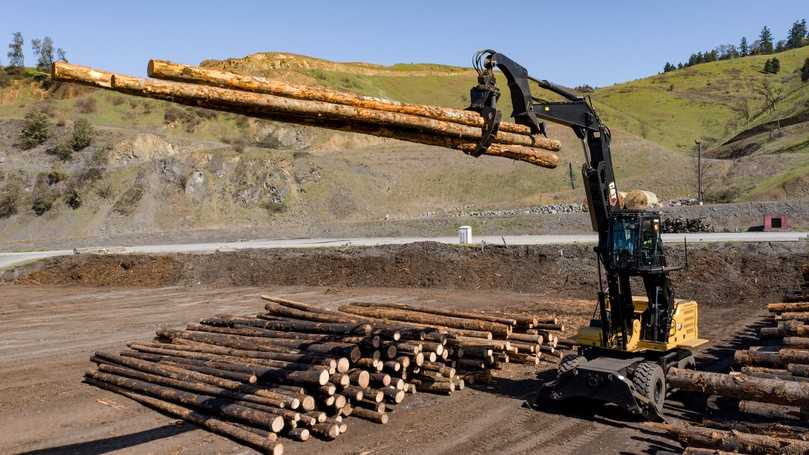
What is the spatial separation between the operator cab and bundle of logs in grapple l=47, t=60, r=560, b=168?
2.10 metres

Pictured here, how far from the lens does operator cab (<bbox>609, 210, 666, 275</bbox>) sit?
1089cm

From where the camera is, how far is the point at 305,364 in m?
11.0

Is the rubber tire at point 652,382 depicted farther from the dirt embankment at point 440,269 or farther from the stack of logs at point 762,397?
the dirt embankment at point 440,269

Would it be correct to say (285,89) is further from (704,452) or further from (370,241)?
(370,241)

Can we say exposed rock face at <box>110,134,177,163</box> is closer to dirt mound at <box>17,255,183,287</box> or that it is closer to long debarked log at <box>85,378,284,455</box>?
dirt mound at <box>17,255,183,287</box>

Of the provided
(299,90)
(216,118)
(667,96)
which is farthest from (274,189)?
(667,96)

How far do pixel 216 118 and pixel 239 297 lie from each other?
63370 millimetres

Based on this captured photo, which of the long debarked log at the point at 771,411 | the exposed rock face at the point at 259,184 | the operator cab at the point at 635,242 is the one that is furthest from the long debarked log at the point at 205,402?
the exposed rock face at the point at 259,184

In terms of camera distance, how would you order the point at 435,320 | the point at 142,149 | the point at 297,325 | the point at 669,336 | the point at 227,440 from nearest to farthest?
the point at 227,440 → the point at 669,336 → the point at 297,325 → the point at 435,320 → the point at 142,149

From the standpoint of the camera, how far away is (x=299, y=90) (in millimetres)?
7219

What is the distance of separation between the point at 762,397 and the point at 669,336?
2537mm

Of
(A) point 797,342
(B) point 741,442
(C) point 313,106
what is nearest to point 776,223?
(A) point 797,342

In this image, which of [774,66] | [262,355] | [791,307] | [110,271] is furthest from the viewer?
[774,66]

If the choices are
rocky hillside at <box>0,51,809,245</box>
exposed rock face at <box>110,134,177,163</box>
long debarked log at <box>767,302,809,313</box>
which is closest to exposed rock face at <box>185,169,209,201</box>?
rocky hillside at <box>0,51,809,245</box>
